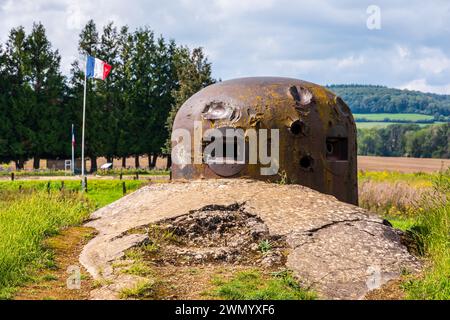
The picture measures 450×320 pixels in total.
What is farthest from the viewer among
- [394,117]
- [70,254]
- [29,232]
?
[394,117]

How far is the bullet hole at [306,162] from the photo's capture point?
36.0ft

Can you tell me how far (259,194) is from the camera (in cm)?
966

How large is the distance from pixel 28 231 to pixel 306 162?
4.76m

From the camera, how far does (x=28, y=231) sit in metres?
8.95

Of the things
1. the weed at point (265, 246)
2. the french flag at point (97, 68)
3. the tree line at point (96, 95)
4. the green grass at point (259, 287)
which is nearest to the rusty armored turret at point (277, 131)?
the weed at point (265, 246)

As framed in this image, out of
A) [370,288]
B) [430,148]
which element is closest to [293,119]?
[370,288]

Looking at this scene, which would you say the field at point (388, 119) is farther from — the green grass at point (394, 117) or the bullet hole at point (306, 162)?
the bullet hole at point (306, 162)

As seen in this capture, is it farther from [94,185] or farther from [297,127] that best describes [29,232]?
[94,185]

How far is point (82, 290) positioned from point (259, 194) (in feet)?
11.8

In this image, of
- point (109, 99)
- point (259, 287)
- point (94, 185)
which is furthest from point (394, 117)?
point (259, 287)

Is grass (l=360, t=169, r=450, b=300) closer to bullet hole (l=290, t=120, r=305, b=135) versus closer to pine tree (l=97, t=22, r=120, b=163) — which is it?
bullet hole (l=290, t=120, r=305, b=135)

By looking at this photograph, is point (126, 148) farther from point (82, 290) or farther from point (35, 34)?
point (82, 290)

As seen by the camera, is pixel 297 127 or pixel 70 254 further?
pixel 297 127

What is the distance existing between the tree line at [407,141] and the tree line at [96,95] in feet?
97.9
